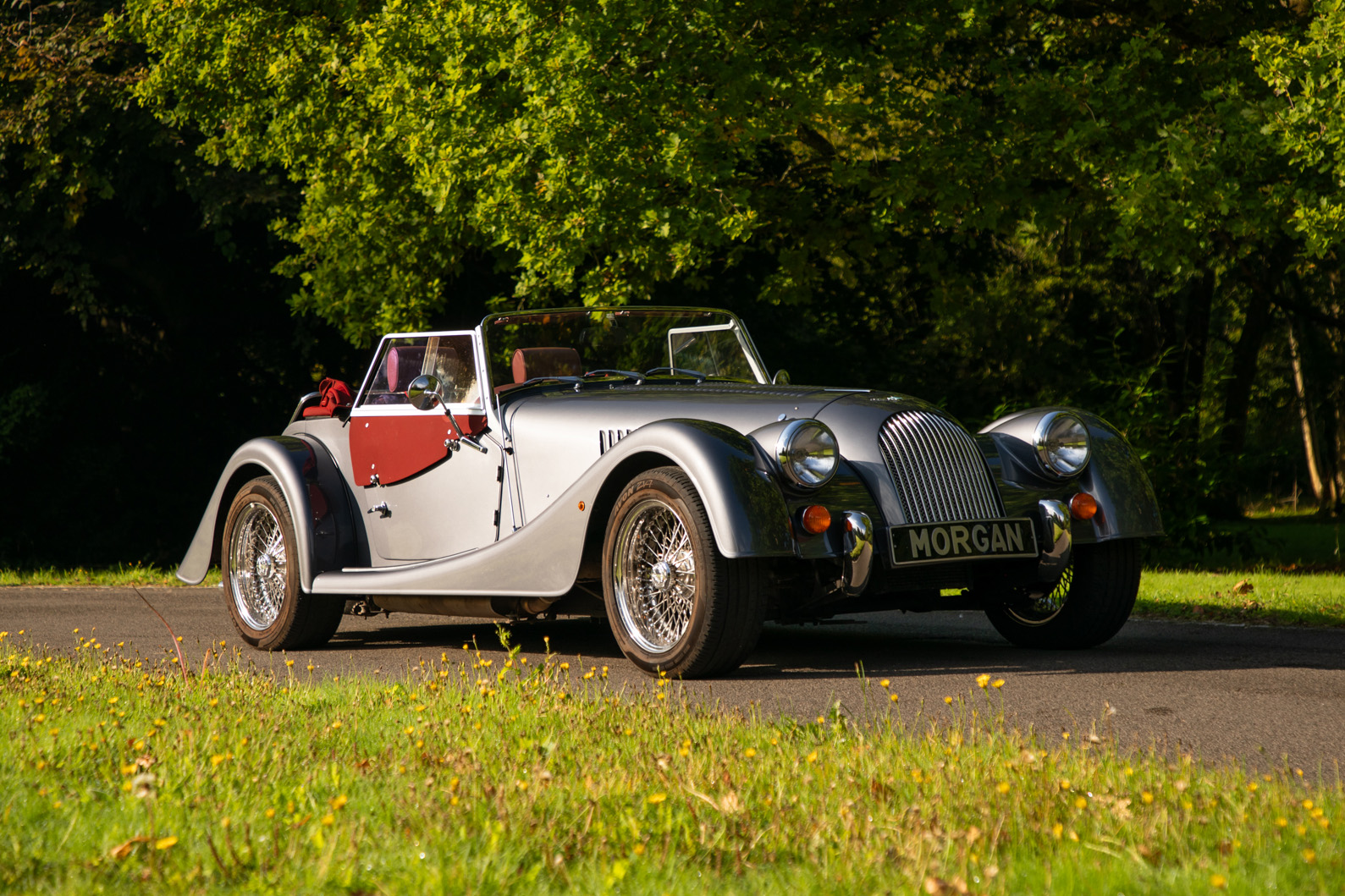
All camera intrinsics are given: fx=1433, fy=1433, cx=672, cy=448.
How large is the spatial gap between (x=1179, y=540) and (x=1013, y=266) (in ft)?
46.1

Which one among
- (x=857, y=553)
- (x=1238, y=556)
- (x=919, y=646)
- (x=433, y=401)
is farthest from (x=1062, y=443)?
(x=1238, y=556)

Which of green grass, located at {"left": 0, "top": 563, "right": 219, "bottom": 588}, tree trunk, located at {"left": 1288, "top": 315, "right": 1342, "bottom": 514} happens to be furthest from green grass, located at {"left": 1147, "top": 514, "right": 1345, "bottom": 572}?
tree trunk, located at {"left": 1288, "top": 315, "right": 1342, "bottom": 514}

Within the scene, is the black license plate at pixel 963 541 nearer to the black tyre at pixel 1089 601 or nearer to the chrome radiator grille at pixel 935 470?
the chrome radiator grille at pixel 935 470

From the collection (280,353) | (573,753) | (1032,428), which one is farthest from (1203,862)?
(280,353)

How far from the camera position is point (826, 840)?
312cm

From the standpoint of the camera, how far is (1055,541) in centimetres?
632

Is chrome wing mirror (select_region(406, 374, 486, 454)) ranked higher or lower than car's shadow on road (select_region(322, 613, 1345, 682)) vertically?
higher

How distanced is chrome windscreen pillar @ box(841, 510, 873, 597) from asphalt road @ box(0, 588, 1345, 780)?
421 mm

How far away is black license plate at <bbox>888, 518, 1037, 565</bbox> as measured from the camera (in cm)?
589

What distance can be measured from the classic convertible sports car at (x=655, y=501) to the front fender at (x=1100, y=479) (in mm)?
11

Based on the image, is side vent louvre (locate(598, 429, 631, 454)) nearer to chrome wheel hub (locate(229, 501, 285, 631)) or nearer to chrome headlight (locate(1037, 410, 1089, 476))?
chrome headlight (locate(1037, 410, 1089, 476))

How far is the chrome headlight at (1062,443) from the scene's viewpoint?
6633mm

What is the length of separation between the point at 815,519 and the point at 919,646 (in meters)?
1.86

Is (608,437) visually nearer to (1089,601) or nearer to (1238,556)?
(1089,601)
